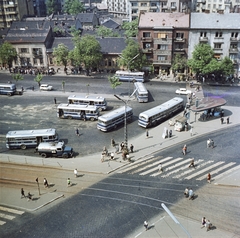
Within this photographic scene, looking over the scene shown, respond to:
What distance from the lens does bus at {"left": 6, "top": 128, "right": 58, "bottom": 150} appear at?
5069 cm

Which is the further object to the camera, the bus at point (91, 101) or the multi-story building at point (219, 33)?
the multi-story building at point (219, 33)

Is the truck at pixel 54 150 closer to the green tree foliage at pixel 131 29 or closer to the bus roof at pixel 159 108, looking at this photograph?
the bus roof at pixel 159 108

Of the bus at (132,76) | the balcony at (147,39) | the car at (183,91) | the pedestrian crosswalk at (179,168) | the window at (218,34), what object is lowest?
the pedestrian crosswalk at (179,168)

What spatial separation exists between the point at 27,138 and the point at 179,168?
24706mm

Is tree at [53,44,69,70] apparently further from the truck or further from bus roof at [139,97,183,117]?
the truck

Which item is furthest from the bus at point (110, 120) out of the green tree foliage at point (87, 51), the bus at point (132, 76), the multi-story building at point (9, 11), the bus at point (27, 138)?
the multi-story building at point (9, 11)

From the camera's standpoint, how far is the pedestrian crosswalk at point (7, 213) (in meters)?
35.9

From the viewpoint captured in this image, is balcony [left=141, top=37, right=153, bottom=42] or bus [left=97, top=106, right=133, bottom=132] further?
balcony [left=141, top=37, right=153, bottom=42]

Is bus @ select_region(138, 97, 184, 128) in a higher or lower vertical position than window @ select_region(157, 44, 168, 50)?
lower

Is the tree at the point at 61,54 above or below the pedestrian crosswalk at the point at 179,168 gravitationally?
above

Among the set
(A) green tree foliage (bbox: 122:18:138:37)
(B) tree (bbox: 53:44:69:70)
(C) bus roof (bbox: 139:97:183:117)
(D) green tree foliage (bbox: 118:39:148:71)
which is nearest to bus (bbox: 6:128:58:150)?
(C) bus roof (bbox: 139:97:183:117)

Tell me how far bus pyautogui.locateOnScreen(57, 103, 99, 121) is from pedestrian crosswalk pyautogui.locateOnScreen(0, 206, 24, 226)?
91.2 ft

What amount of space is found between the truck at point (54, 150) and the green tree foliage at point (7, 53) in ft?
192

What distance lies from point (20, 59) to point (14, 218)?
261 ft
